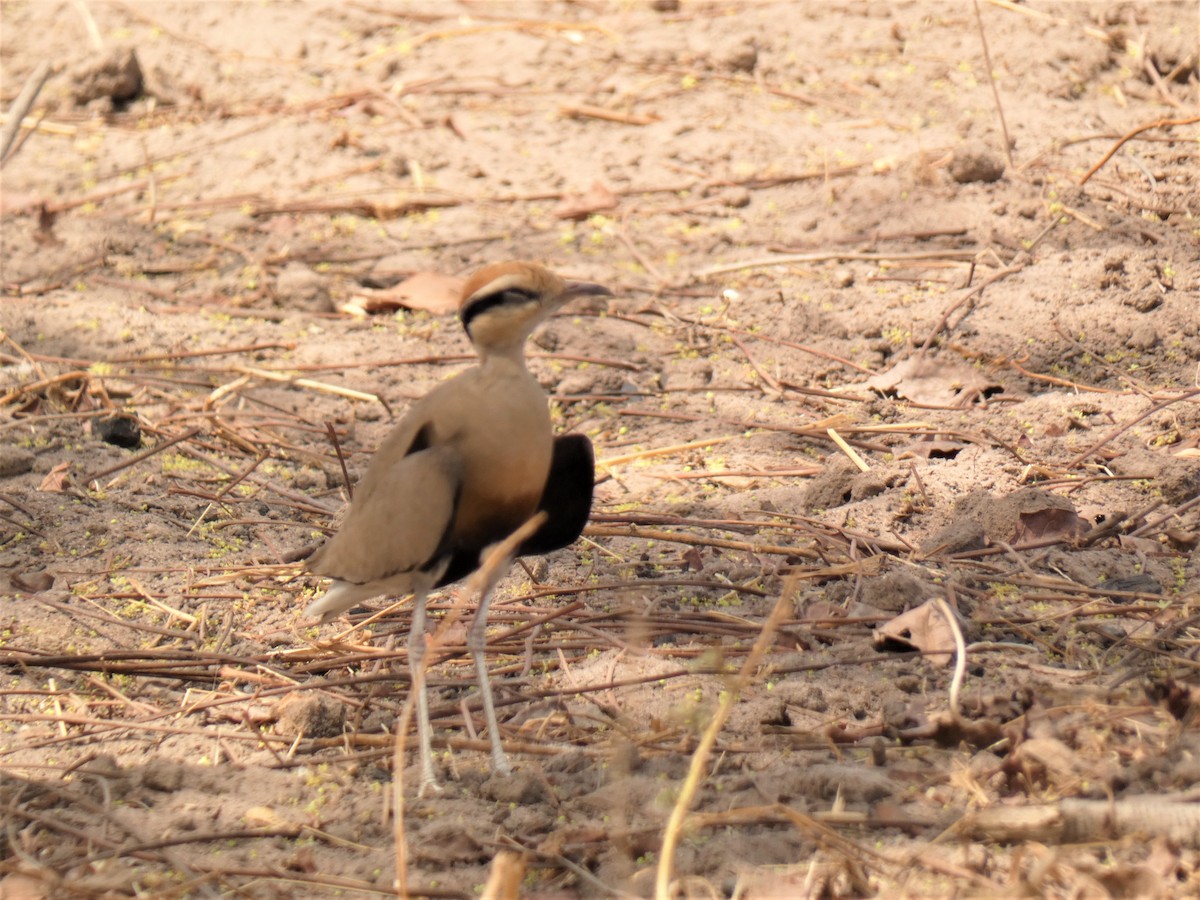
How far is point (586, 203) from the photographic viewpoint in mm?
7836

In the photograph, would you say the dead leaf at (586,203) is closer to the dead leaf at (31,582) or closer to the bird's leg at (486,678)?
the dead leaf at (31,582)

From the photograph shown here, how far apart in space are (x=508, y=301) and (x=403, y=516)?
634mm

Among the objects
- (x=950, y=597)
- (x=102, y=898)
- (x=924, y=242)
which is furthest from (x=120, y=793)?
(x=924, y=242)

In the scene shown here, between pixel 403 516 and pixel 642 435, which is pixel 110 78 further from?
pixel 403 516

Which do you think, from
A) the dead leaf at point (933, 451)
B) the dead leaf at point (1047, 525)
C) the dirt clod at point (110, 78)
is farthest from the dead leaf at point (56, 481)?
the dirt clod at point (110, 78)

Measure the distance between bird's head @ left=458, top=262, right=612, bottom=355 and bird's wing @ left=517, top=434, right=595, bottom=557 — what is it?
1.07 feet

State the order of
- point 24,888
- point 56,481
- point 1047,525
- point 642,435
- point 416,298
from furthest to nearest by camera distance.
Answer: point 416,298 < point 642,435 < point 56,481 < point 1047,525 < point 24,888

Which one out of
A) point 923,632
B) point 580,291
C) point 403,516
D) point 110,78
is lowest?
point 923,632

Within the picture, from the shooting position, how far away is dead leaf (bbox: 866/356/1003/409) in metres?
5.84

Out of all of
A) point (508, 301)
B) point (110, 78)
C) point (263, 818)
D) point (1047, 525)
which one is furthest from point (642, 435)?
point (110, 78)

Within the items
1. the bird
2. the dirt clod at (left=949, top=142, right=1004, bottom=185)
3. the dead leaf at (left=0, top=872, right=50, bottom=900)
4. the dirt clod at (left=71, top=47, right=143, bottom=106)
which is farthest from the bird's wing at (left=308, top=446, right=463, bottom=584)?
the dirt clod at (left=71, top=47, right=143, bottom=106)

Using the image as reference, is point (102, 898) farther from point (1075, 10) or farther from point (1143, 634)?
point (1075, 10)

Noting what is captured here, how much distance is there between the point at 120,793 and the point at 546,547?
131 cm

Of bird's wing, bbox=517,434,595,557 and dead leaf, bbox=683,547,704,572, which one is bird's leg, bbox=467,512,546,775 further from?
dead leaf, bbox=683,547,704,572
